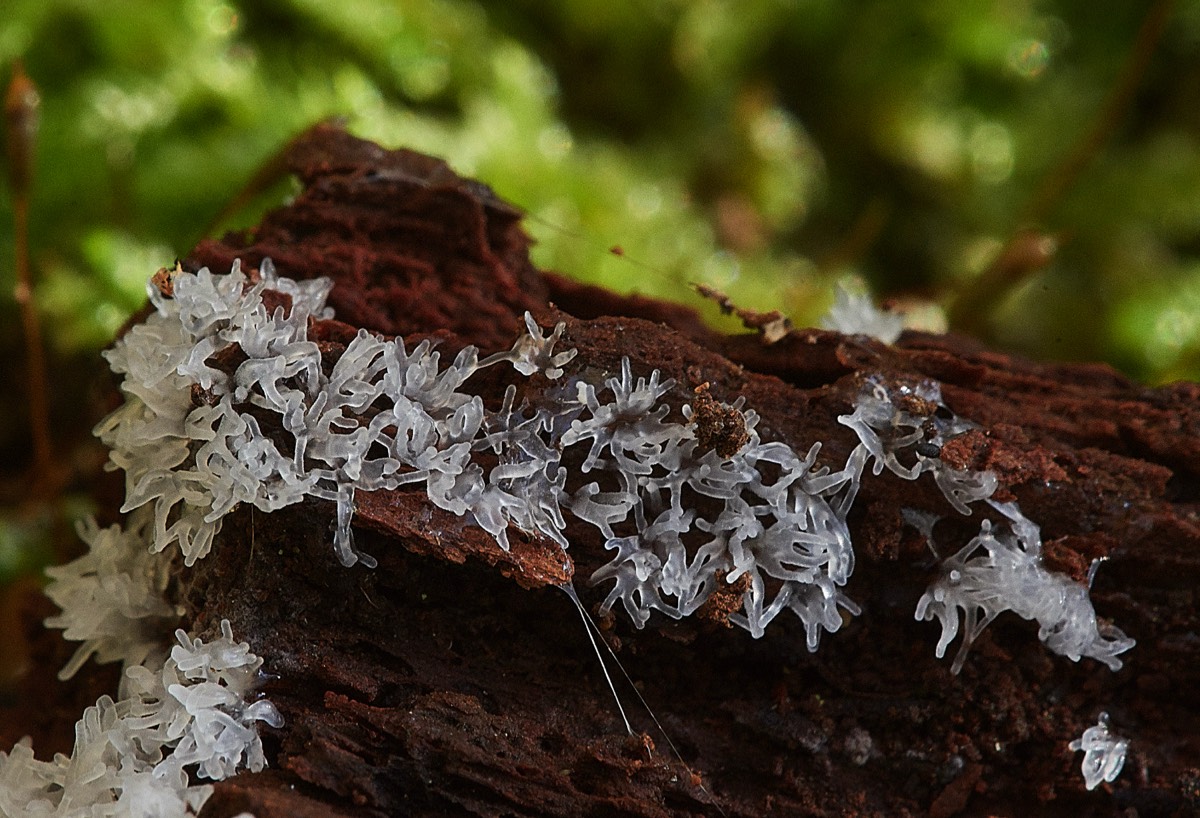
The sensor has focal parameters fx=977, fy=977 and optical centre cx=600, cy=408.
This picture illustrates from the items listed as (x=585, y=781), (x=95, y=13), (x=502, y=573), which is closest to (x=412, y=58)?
(x=95, y=13)

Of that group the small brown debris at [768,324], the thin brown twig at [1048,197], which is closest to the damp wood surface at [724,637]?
the small brown debris at [768,324]

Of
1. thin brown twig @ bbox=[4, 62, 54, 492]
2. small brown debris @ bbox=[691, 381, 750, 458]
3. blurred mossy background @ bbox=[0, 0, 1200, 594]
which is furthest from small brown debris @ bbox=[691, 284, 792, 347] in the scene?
thin brown twig @ bbox=[4, 62, 54, 492]

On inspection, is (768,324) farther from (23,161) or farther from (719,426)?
(23,161)

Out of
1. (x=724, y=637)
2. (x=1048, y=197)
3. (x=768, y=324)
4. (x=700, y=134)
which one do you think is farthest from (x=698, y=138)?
(x=724, y=637)

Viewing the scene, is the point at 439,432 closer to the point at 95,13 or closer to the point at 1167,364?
the point at 95,13

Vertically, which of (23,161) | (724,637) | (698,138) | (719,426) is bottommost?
(724,637)

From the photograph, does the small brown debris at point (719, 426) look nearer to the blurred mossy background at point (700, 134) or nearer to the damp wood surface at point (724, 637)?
the damp wood surface at point (724, 637)
